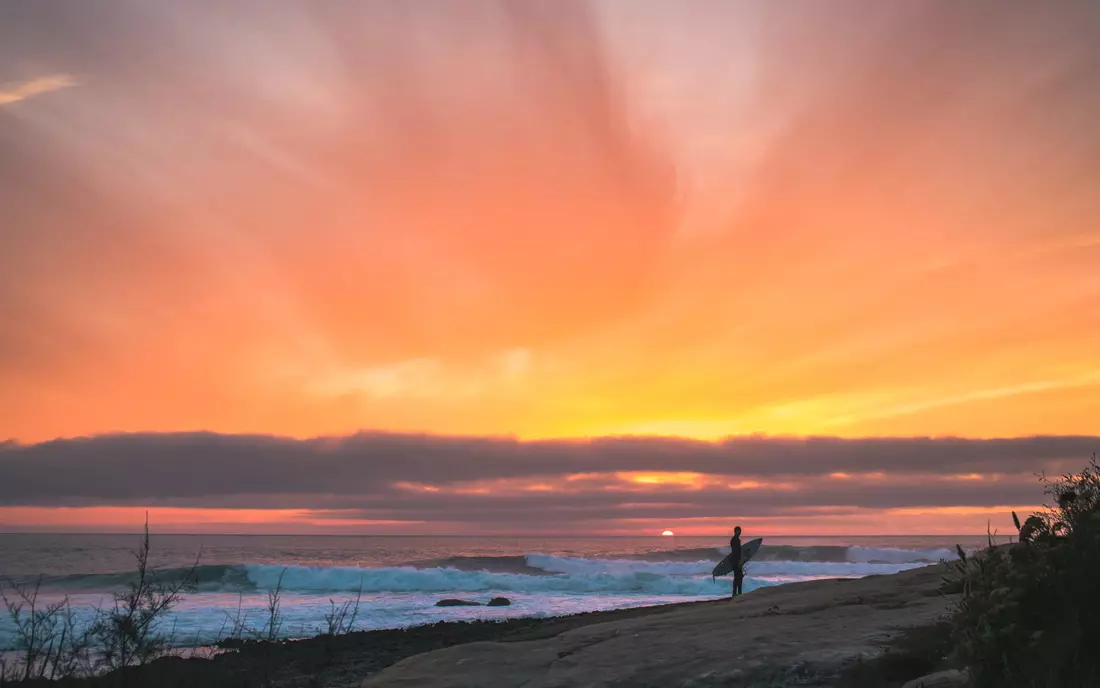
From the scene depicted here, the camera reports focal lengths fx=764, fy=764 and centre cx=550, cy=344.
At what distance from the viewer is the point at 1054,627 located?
528cm

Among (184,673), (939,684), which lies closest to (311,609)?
(184,673)

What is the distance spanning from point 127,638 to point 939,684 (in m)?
6.04

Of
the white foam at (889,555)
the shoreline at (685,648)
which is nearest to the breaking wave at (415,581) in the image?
the white foam at (889,555)

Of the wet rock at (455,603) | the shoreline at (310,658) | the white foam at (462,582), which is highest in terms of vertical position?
the shoreline at (310,658)

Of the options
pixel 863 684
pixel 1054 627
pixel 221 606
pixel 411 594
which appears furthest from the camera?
pixel 411 594

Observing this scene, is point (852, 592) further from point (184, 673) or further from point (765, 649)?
point (184, 673)

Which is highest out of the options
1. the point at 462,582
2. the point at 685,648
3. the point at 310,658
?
the point at 685,648

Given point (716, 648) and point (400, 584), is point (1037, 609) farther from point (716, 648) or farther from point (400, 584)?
point (400, 584)

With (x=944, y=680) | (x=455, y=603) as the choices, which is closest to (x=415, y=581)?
(x=455, y=603)

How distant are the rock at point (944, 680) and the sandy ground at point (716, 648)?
34.6 inches

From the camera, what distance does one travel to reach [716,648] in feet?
25.7

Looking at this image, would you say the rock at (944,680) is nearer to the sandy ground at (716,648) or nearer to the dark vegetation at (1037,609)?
the dark vegetation at (1037,609)

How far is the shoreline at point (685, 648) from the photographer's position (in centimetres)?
680

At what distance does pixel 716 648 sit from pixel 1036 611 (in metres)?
3.26
